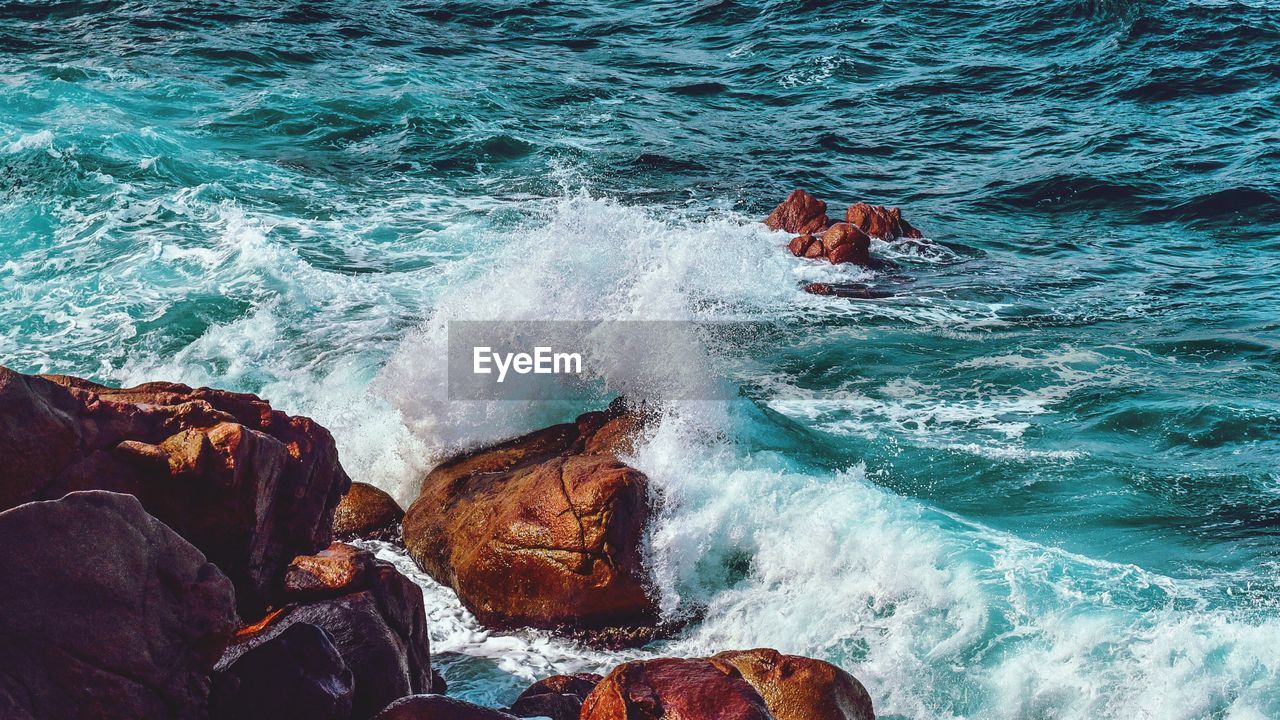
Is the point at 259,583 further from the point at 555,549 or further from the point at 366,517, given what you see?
the point at 366,517

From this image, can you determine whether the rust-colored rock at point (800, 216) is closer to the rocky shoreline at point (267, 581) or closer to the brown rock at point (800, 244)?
the brown rock at point (800, 244)

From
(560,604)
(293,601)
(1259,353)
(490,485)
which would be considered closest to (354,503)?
(490,485)

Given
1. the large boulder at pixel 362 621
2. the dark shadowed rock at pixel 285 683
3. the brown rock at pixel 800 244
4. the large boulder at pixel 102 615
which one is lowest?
the brown rock at pixel 800 244

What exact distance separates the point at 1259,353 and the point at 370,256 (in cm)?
943

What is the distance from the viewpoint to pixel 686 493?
Result: 6.70m

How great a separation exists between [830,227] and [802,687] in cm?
934

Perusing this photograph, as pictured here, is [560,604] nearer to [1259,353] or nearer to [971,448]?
[971,448]

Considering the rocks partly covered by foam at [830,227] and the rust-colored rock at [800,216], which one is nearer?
the rocks partly covered by foam at [830,227]

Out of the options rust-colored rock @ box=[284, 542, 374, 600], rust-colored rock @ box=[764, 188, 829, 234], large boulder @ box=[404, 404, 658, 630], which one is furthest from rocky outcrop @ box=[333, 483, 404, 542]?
rust-colored rock @ box=[764, 188, 829, 234]

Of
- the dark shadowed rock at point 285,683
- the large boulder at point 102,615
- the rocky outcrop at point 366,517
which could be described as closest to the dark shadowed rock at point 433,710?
the dark shadowed rock at point 285,683

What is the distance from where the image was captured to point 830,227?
13.4 metres

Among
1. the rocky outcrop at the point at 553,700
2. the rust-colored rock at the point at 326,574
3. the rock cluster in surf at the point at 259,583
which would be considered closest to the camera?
the rock cluster in surf at the point at 259,583

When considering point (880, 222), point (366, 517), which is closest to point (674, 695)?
point (366, 517)

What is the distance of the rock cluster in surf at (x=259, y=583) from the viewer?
3350 mm
